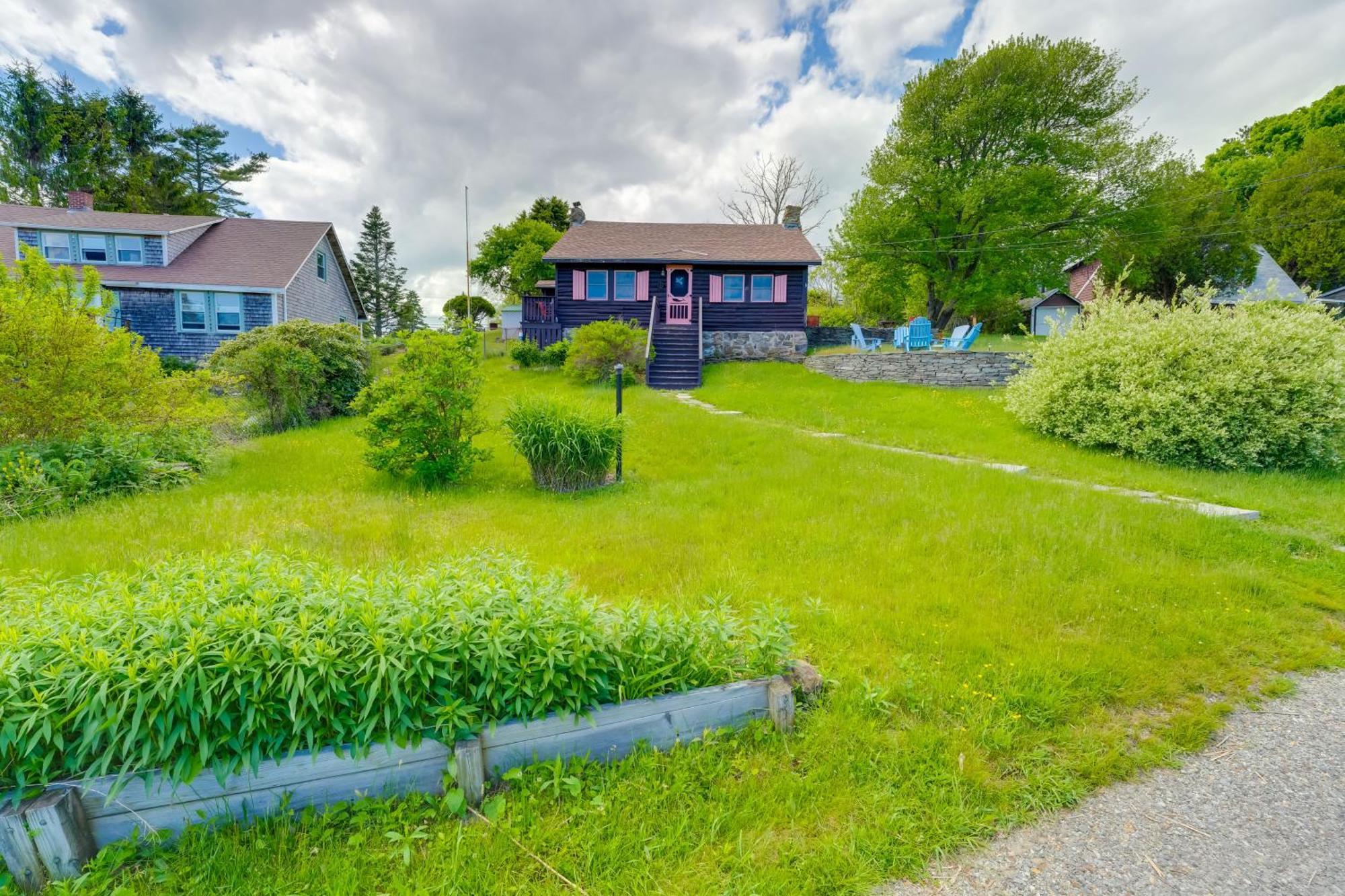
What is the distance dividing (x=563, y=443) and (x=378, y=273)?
42670 mm

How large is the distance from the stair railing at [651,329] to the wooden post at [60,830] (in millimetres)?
14035

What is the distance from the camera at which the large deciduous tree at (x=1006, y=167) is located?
19.4 meters

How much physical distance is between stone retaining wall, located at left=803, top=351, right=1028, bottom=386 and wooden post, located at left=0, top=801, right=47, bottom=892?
15.3 meters

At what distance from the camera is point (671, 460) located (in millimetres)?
7660

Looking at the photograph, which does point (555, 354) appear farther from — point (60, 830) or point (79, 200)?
point (79, 200)

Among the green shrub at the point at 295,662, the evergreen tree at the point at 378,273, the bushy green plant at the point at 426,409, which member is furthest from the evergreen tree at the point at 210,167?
the green shrub at the point at 295,662

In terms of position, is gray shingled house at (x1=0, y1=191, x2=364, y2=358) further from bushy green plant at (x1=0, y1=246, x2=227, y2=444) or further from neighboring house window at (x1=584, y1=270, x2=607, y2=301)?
bushy green plant at (x1=0, y1=246, x2=227, y2=444)

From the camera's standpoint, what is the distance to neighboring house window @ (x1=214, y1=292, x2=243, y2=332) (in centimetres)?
1870

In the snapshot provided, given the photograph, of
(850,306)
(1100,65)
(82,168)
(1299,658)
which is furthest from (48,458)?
(82,168)

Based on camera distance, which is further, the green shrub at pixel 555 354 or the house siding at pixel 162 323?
the house siding at pixel 162 323

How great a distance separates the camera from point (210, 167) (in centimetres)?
3231

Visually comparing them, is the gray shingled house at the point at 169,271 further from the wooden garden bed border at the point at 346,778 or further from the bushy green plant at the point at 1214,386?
the bushy green plant at the point at 1214,386

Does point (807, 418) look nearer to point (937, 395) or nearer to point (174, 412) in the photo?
point (937, 395)

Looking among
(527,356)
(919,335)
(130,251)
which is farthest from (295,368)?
(130,251)
